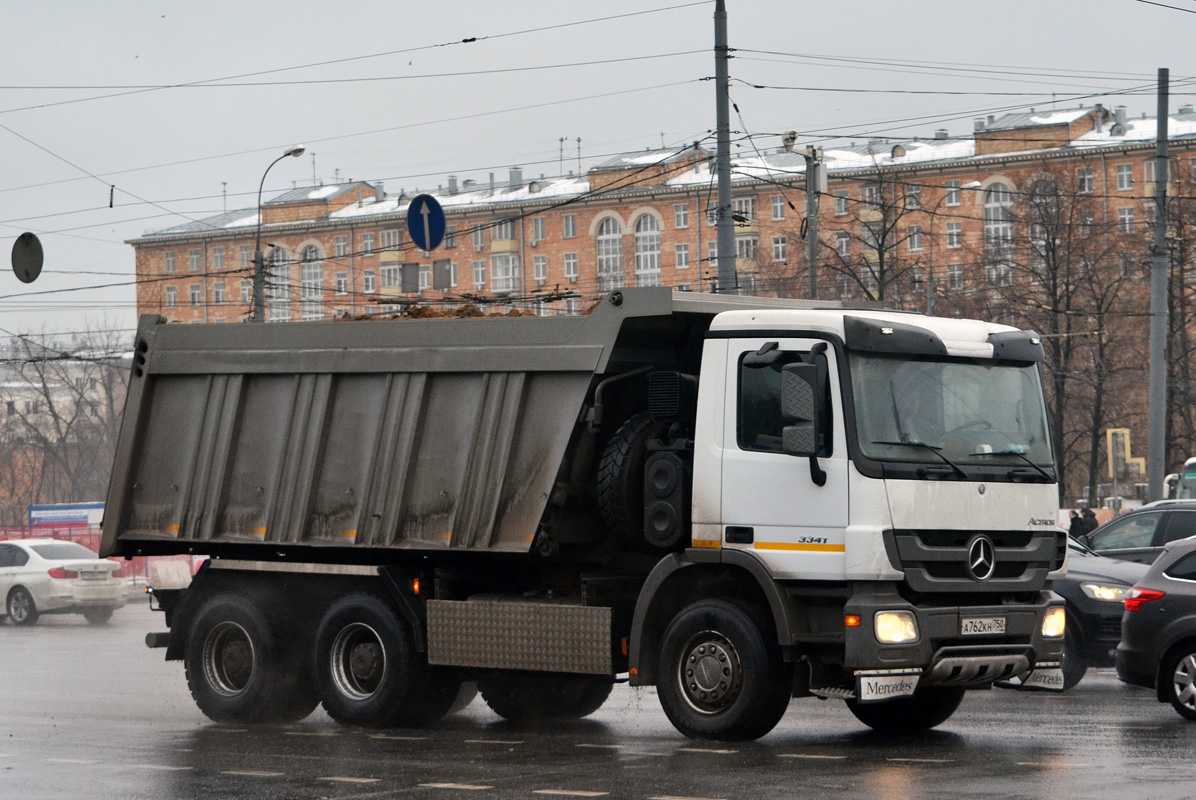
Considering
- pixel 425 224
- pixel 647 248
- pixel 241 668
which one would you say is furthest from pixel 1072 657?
pixel 647 248

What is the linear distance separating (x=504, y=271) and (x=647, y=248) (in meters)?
10.6

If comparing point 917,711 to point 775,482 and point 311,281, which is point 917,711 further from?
point 311,281

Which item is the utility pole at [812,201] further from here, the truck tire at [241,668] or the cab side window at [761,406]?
the cab side window at [761,406]

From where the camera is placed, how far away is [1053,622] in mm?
11273

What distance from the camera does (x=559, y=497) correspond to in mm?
11586

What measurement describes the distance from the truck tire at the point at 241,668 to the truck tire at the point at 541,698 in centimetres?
144

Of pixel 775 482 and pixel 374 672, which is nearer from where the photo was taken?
pixel 775 482

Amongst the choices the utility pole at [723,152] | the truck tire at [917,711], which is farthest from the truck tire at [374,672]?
the utility pole at [723,152]

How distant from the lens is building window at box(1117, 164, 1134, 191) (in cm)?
9225

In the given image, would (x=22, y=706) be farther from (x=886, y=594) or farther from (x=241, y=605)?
(x=886, y=594)

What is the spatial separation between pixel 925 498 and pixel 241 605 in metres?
5.62

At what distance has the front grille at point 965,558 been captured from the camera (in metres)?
10.4

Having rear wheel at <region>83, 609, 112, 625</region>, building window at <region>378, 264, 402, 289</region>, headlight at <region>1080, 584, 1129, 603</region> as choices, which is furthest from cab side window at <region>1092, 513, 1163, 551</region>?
building window at <region>378, 264, 402, 289</region>

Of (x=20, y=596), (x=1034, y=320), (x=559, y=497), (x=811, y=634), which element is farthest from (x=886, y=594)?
(x=1034, y=320)
